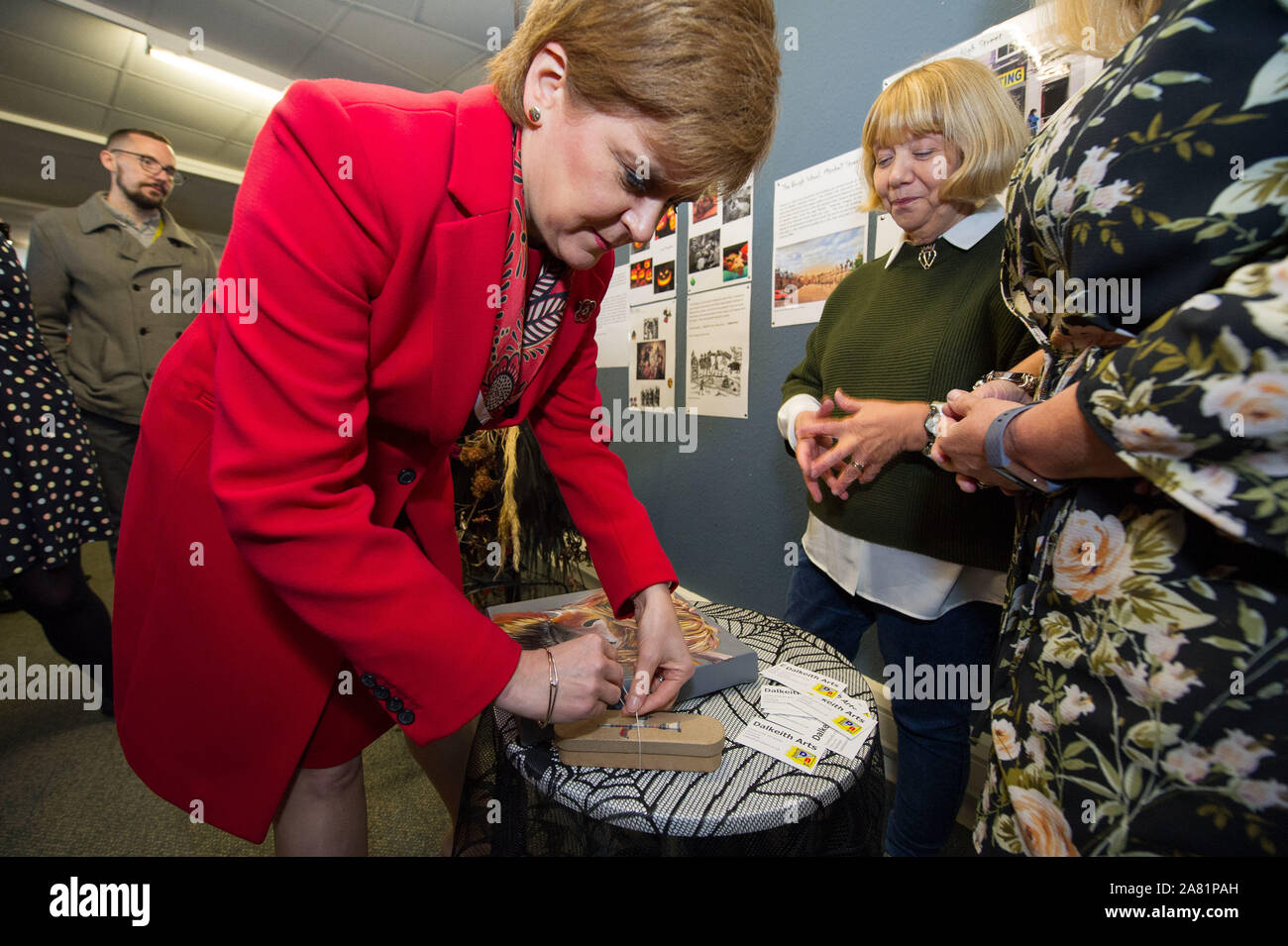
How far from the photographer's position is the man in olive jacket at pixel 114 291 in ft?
6.57

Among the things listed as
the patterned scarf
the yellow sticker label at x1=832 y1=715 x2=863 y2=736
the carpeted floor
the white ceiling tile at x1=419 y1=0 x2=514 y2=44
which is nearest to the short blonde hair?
the patterned scarf

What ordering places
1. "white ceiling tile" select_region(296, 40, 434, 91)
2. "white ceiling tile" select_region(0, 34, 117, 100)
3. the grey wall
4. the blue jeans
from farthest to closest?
"white ceiling tile" select_region(0, 34, 117, 100) < "white ceiling tile" select_region(296, 40, 434, 91) < the grey wall < the blue jeans

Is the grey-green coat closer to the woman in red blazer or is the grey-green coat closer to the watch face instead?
the woman in red blazer

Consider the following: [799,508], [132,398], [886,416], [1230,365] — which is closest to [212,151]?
[132,398]

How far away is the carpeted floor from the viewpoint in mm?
1400

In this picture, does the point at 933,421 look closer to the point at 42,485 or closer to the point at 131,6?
the point at 42,485

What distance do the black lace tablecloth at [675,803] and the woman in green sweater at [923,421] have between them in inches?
17.5

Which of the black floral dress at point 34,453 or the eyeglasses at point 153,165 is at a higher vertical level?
the eyeglasses at point 153,165

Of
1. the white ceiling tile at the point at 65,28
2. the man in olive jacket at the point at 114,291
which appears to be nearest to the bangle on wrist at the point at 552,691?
the man in olive jacket at the point at 114,291

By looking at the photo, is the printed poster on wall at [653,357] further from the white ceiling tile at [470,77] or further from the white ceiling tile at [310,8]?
the white ceiling tile at [310,8]

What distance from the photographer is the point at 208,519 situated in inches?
22.2

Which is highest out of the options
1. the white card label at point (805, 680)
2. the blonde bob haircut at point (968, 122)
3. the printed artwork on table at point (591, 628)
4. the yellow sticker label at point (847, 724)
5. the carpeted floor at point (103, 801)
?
the blonde bob haircut at point (968, 122)

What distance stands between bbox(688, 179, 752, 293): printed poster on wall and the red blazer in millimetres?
1465

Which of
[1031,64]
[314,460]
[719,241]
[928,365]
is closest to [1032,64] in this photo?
[1031,64]
